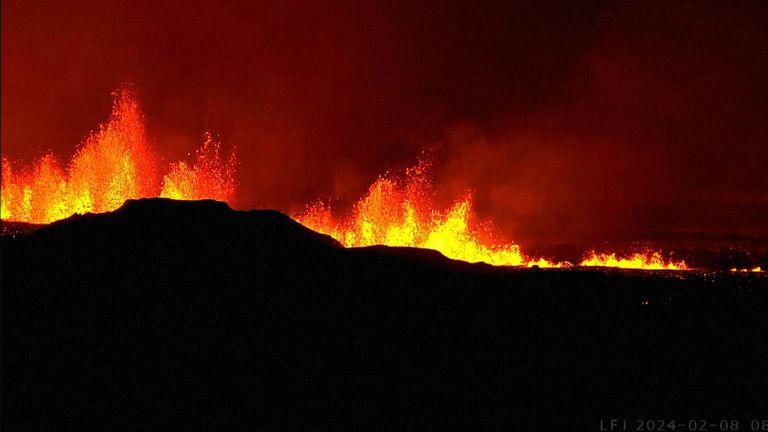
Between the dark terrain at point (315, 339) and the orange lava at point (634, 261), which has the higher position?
the orange lava at point (634, 261)

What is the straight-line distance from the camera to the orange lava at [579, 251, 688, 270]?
45781 millimetres

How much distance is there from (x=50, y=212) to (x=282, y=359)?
98.0 feet

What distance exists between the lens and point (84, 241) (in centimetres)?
2627

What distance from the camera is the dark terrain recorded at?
19141 mm

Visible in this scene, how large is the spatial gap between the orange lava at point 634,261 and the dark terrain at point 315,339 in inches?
576

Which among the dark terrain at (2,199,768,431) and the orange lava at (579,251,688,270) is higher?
the orange lava at (579,251,688,270)

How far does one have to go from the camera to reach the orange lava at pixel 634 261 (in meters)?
45.8

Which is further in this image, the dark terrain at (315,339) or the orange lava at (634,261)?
the orange lava at (634,261)

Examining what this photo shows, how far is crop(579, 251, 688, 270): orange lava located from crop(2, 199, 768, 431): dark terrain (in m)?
14.6

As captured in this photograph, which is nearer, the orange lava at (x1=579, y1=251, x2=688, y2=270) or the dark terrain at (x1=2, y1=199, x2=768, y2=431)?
the dark terrain at (x1=2, y1=199, x2=768, y2=431)

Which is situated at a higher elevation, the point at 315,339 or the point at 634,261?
the point at 634,261

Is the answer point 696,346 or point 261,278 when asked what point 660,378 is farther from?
point 261,278

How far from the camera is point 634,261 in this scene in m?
48.1

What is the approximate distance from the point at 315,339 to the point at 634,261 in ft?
103
